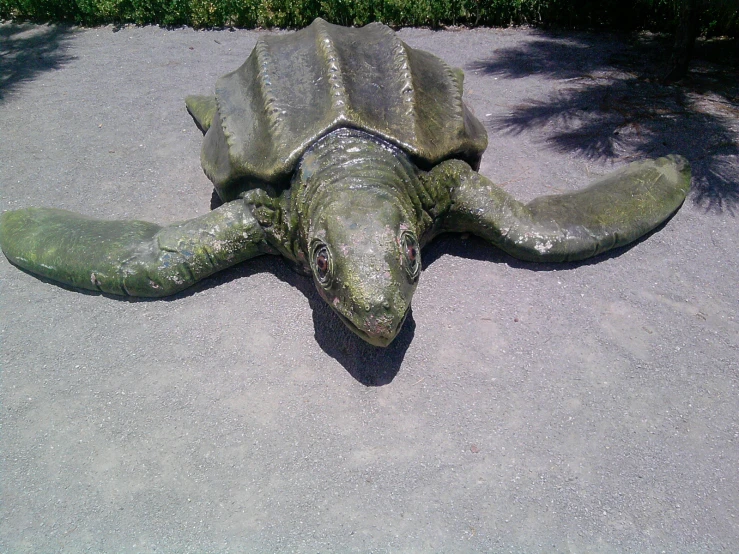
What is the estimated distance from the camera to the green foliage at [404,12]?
7402 millimetres

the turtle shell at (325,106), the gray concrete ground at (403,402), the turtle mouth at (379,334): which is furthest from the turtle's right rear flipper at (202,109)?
the turtle mouth at (379,334)

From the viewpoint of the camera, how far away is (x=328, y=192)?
362 centimetres

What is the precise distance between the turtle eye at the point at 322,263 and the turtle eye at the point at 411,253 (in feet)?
1.40

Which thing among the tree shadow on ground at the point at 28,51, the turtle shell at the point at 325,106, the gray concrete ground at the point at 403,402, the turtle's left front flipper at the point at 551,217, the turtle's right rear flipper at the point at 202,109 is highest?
the turtle shell at the point at 325,106

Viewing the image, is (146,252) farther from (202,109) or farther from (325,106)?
(202,109)

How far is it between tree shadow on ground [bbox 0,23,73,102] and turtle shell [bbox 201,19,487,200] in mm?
3907

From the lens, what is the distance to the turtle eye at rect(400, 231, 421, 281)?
11.0 feet

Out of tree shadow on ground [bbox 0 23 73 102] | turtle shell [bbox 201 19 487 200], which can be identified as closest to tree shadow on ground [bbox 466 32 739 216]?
turtle shell [bbox 201 19 487 200]

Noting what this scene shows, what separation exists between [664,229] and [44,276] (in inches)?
180

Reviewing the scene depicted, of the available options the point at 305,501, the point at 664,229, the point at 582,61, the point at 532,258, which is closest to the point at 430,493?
the point at 305,501

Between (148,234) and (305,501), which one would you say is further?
(148,234)

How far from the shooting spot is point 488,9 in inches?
301

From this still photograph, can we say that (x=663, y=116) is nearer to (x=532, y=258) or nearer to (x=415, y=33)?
(x=532, y=258)

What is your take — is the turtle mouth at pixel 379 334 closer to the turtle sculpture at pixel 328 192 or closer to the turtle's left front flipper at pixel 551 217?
the turtle sculpture at pixel 328 192
